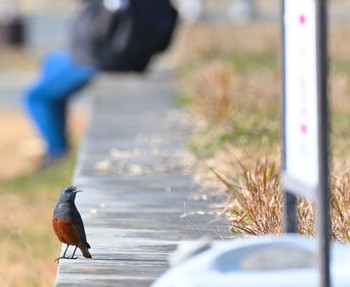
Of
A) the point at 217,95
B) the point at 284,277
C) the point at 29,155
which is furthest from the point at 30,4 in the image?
the point at 284,277

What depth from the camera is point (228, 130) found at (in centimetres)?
976

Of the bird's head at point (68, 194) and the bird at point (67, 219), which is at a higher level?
the bird's head at point (68, 194)

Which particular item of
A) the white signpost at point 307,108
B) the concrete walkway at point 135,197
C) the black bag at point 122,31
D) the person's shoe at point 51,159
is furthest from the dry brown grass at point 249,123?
the person's shoe at point 51,159

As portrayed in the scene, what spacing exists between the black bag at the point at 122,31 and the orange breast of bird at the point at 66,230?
284 inches

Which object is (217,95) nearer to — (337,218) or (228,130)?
(228,130)

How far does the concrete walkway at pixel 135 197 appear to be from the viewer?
17.7 feet

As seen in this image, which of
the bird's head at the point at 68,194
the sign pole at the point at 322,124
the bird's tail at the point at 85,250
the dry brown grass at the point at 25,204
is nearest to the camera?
the sign pole at the point at 322,124

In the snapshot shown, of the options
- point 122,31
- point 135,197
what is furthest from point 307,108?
point 122,31

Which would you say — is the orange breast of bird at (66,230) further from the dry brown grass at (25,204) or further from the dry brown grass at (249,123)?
the dry brown grass at (25,204)

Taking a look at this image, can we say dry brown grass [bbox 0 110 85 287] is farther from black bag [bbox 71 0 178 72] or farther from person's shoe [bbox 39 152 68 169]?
black bag [bbox 71 0 178 72]

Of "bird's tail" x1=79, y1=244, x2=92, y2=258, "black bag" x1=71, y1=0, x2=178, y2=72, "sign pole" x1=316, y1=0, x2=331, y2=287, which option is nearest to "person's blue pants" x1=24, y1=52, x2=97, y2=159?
"black bag" x1=71, y1=0, x2=178, y2=72

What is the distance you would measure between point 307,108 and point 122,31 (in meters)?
8.38

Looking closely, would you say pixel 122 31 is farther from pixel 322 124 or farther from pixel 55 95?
pixel 322 124

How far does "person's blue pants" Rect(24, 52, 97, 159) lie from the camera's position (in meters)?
13.2
